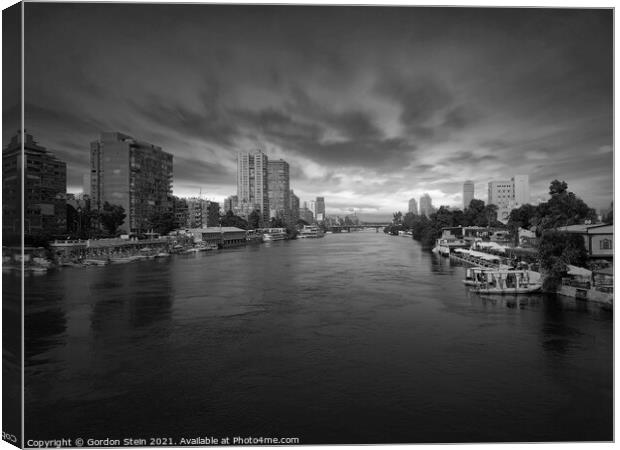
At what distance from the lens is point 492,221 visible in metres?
28.9

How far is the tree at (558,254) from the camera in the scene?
9227 mm

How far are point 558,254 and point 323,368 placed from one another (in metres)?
7.47

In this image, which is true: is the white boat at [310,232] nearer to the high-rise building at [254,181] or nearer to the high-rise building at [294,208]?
the high-rise building at [294,208]

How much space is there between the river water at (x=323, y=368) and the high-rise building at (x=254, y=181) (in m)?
49.2

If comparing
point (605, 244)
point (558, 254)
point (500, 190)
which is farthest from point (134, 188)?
point (605, 244)

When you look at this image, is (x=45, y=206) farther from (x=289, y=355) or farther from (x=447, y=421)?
(x=447, y=421)

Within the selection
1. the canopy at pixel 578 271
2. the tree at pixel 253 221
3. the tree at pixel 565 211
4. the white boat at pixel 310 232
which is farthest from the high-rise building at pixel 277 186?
the canopy at pixel 578 271

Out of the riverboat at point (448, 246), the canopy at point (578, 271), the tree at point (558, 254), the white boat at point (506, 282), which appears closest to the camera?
the canopy at point (578, 271)

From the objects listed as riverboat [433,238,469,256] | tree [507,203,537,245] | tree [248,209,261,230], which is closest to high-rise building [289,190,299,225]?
tree [248,209,261,230]

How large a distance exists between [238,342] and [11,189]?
3.86m

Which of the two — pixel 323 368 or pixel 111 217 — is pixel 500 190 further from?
pixel 111 217

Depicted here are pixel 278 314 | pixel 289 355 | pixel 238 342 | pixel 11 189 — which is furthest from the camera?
pixel 278 314

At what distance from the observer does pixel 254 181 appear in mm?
59344

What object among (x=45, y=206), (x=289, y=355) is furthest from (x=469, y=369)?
(x=45, y=206)
